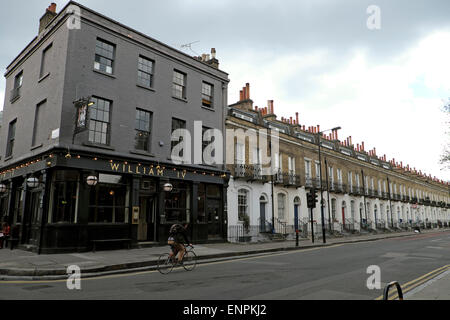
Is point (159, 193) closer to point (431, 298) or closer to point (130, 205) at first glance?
point (130, 205)

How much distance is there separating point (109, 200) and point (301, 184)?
699 inches

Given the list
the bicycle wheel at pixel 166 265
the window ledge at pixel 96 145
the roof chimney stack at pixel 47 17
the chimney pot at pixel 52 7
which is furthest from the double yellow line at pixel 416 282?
the chimney pot at pixel 52 7

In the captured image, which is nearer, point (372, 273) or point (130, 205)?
point (372, 273)

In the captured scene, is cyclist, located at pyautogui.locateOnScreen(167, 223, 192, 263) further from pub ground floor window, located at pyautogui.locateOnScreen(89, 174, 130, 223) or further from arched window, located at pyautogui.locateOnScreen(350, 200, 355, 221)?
arched window, located at pyautogui.locateOnScreen(350, 200, 355, 221)

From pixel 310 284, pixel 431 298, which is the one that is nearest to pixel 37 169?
pixel 310 284

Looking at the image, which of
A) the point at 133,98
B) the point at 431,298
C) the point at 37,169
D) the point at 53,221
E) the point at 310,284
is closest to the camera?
the point at 431,298

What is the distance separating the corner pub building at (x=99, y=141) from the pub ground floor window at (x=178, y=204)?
0.06 meters

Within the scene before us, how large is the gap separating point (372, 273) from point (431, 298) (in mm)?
3265

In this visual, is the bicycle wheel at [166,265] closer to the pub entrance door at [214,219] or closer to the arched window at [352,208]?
the pub entrance door at [214,219]

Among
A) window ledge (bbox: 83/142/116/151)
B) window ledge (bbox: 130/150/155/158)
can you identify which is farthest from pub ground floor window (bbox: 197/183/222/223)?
window ledge (bbox: 83/142/116/151)

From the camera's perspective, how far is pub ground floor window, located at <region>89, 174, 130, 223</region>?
14664 mm

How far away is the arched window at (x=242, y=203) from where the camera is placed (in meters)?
22.3

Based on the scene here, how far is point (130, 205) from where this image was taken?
15789 mm

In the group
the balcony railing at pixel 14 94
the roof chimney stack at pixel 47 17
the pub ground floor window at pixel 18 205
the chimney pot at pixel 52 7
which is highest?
the chimney pot at pixel 52 7
